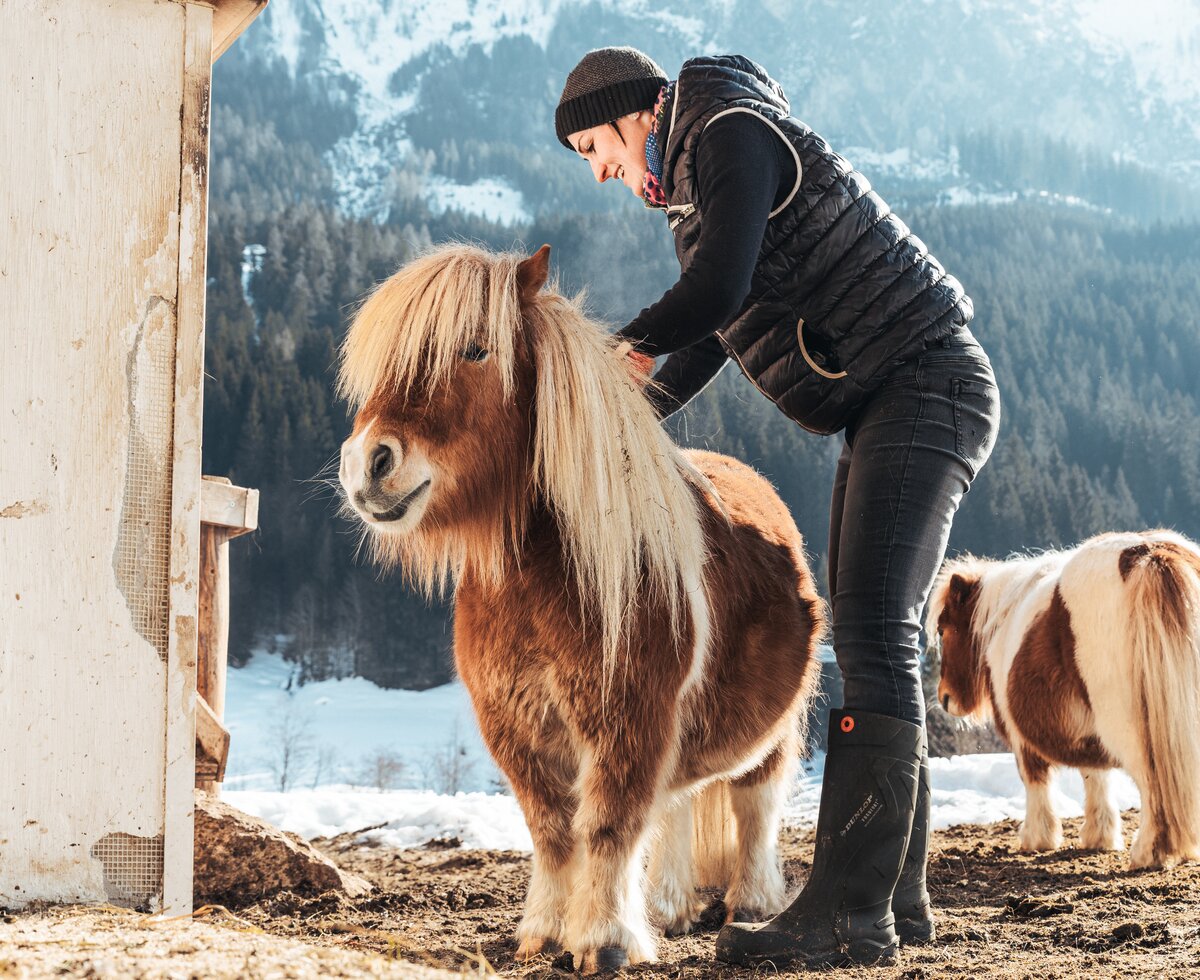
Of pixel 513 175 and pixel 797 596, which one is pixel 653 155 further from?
pixel 513 175

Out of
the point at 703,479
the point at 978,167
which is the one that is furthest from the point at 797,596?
the point at 978,167

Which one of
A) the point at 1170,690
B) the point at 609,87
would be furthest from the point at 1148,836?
the point at 609,87

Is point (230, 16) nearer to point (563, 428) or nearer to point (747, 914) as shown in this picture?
point (563, 428)

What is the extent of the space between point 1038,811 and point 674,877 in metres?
2.53

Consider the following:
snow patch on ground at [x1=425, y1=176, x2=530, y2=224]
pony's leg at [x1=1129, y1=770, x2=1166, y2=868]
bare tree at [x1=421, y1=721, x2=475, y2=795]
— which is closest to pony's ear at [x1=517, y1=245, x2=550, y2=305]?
pony's leg at [x1=1129, y1=770, x2=1166, y2=868]

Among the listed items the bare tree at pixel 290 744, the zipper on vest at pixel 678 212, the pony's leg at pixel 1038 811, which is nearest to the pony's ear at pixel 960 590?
the pony's leg at pixel 1038 811

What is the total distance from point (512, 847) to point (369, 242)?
4509cm

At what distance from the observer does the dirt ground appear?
2201 mm

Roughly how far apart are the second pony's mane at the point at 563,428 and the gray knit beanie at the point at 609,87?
454 millimetres

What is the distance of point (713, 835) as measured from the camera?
355 centimetres

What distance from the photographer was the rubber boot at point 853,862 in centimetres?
234

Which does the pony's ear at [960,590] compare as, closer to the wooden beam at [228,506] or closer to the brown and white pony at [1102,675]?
the brown and white pony at [1102,675]

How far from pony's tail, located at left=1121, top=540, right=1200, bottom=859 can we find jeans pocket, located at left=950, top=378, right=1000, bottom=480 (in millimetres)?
2017

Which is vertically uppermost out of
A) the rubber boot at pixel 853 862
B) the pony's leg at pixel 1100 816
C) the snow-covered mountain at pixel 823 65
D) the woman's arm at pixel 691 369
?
the snow-covered mountain at pixel 823 65
